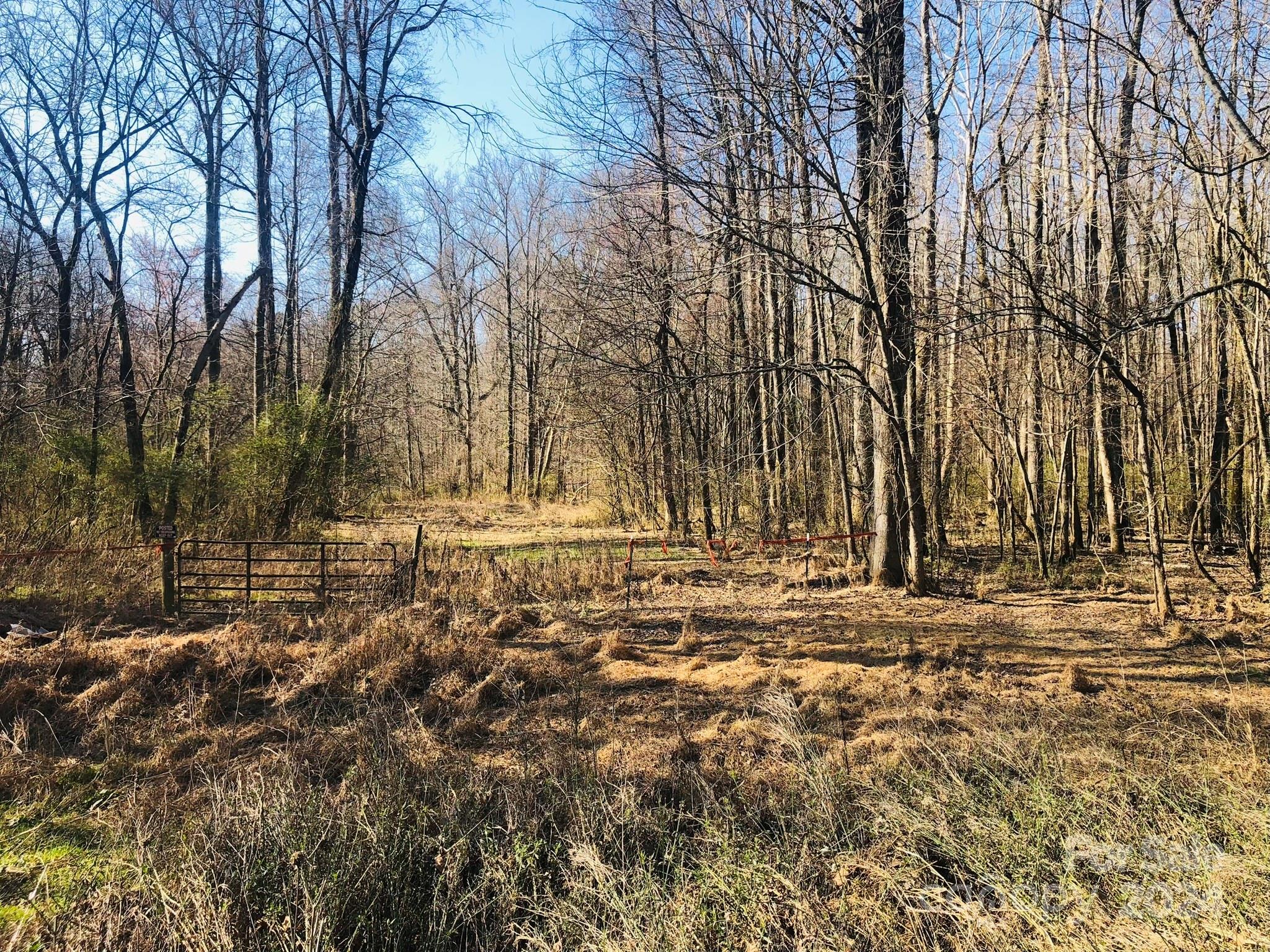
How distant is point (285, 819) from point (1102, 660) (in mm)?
6727

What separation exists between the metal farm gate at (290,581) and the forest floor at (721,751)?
1.82 feet

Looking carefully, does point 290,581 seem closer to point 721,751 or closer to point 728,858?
point 721,751

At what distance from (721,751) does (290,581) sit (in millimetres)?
7804

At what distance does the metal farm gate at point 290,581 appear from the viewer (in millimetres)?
8609

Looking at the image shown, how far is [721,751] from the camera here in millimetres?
5004

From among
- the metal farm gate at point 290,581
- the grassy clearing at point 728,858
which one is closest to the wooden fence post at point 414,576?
the metal farm gate at point 290,581

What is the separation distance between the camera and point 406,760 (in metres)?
4.57

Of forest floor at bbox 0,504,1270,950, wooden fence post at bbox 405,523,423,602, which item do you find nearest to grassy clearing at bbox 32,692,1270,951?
forest floor at bbox 0,504,1270,950

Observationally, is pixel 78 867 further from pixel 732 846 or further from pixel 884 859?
pixel 884 859

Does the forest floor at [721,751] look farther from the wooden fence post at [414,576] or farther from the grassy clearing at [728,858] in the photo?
the wooden fence post at [414,576]

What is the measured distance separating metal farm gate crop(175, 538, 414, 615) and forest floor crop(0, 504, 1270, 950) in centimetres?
56

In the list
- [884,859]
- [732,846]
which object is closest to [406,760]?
[732,846]

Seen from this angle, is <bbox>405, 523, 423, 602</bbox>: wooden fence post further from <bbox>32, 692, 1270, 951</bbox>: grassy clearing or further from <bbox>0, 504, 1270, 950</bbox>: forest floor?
<bbox>32, 692, 1270, 951</bbox>: grassy clearing

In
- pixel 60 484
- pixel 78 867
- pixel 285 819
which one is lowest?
pixel 78 867
